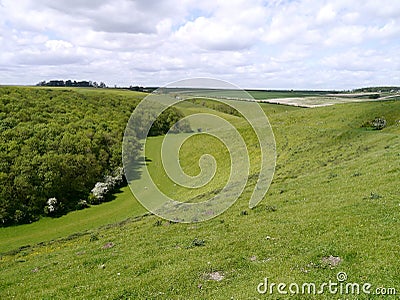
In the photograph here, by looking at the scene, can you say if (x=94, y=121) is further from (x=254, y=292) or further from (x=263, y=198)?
(x=254, y=292)

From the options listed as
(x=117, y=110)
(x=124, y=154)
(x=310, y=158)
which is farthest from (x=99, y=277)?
(x=117, y=110)

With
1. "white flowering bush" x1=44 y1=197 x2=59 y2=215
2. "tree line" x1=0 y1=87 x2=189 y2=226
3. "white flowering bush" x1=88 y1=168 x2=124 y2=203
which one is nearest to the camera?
"white flowering bush" x1=44 y1=197 x2=59 y2=215

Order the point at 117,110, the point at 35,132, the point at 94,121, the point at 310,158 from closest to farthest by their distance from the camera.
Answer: the point at 310,158
the point at 35,132
the point at 94,121
the point at 117,110

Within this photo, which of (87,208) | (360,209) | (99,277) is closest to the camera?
(99,277)

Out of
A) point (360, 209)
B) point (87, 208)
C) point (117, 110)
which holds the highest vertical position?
point (117, 110)

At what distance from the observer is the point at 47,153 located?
58.5m

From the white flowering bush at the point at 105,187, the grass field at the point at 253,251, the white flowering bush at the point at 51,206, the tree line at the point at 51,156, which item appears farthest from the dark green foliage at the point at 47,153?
the grass field at the point at 253,251

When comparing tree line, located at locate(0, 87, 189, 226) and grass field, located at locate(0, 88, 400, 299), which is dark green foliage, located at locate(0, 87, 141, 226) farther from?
grass field, located at locate(0, 88, 400, 299)

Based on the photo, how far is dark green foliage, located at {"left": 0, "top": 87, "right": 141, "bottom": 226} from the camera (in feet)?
164

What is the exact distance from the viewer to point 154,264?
1614 centimetres

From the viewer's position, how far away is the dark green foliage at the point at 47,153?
4991cm

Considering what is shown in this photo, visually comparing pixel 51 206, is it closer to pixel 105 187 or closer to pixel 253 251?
pixel 105 187

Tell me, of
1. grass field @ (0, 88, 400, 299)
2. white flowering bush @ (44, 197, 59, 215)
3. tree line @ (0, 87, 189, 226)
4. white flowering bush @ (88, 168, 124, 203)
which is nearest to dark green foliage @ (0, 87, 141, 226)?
tree line @ (0, 87, 189, 226)

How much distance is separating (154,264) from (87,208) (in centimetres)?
4049
